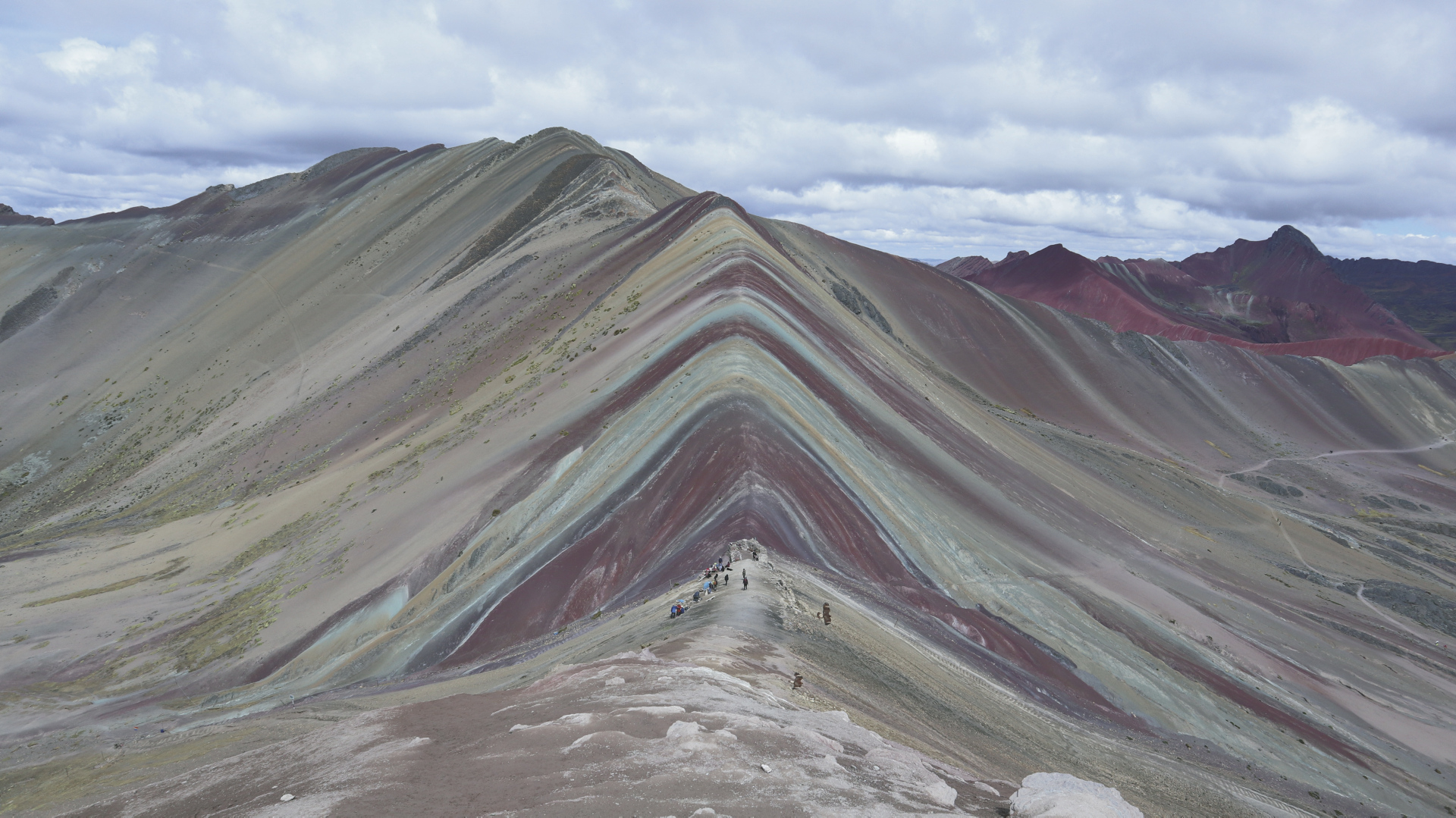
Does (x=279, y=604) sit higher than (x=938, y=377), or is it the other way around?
(x=938, y=377)

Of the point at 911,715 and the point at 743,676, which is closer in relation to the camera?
the point at 743,676

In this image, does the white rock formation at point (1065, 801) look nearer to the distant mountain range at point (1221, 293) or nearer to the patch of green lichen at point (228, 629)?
the patch of green lichen at point (228, 629)

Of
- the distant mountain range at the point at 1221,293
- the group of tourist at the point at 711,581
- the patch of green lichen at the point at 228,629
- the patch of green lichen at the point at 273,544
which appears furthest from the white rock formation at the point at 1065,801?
the distant mountain range at the point at 1221,293

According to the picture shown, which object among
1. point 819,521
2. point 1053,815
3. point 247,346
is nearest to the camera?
point 1053,815

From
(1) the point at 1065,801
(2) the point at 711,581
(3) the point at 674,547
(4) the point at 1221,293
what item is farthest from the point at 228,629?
(4) the point at 1221,293

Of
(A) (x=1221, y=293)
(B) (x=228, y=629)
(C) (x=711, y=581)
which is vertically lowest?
(B) (x=228, y=629)

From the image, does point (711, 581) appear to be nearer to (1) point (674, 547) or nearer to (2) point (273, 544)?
(1) point (674, 547)

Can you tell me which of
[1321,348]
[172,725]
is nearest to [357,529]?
[172,725]

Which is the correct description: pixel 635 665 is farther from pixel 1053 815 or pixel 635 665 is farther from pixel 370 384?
pixel 370 384
